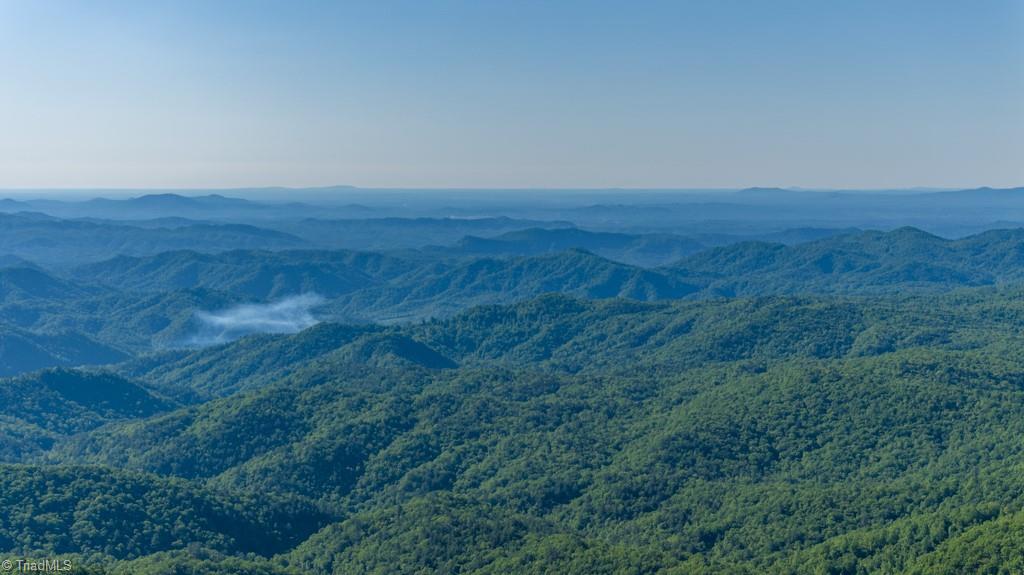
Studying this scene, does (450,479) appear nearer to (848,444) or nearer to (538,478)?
(538,478)
